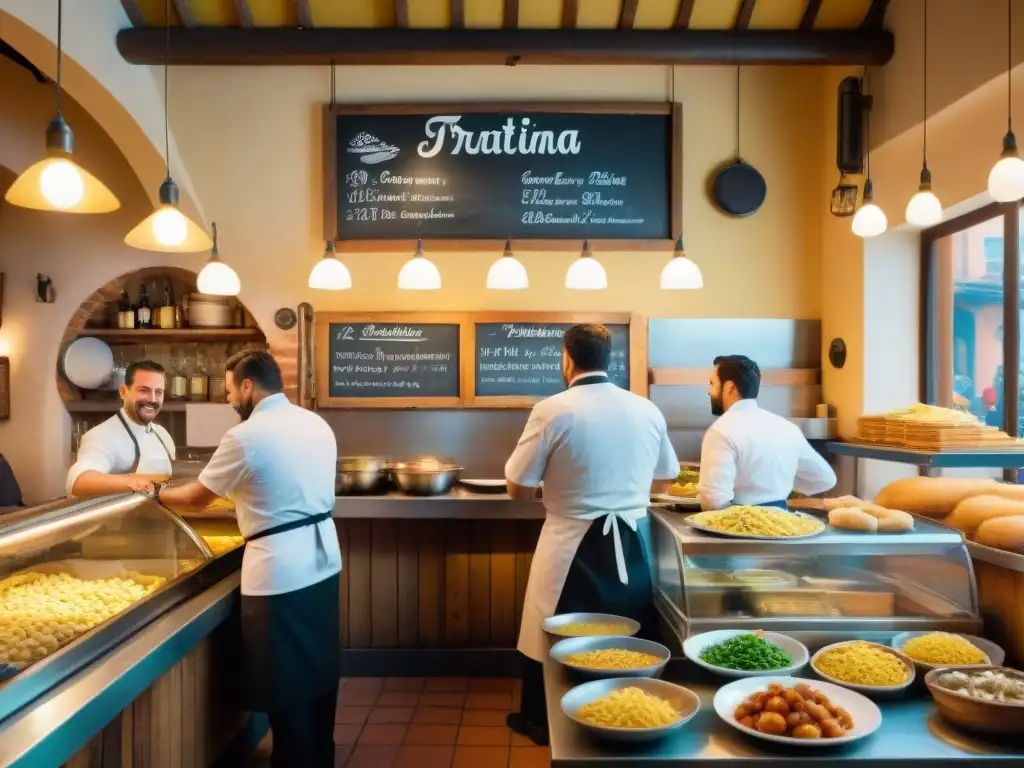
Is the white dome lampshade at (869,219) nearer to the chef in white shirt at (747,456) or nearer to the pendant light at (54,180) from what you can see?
the chef in white shirt at (747,456)

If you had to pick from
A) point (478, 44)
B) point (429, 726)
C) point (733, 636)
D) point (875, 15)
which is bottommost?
point (429, 726)

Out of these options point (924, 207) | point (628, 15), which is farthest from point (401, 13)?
point (924, 207)

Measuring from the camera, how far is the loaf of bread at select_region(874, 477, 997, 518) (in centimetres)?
300

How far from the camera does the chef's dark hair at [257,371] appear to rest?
3.15 metres

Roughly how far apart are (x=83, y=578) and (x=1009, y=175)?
11.3ft

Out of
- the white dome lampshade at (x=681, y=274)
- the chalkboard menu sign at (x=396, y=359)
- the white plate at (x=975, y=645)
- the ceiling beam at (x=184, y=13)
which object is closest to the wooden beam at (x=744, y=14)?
the white dome lampshade at (x=681, y=274)

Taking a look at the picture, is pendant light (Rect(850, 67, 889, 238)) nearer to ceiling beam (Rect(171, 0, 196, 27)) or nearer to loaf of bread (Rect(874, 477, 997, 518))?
loaf of bread (Rect(874, 477, 997, 518))

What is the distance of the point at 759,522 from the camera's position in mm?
2564

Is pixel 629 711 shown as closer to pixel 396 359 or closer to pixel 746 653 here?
pixel 746 653

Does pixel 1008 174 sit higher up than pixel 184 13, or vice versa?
pixel 184 13

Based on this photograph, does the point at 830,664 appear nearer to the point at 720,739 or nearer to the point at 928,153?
the point at 720,739

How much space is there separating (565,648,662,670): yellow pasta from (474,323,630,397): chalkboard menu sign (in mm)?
3013

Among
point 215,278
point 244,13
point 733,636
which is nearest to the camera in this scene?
point 733,636

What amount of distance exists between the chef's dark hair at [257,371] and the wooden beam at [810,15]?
3.68 metres
